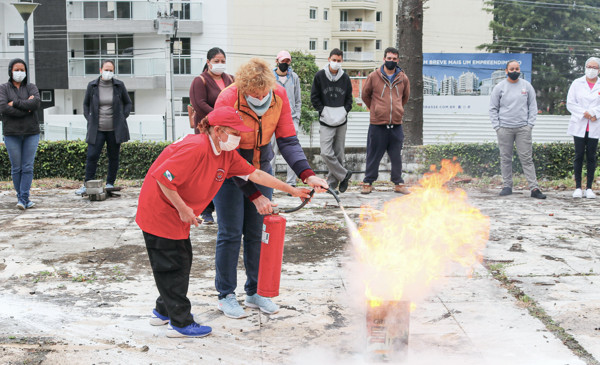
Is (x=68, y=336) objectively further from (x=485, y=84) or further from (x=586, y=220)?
(x=485, y=84)

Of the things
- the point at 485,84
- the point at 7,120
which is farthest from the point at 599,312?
the point at 485,84

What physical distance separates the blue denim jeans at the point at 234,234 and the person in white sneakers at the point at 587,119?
21.9ft

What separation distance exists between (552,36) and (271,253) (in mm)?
47659

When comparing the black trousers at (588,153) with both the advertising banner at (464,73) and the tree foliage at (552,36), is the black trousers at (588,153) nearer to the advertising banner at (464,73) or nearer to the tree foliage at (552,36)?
the advertising banner at (464,73)

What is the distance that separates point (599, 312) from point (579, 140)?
226 inches

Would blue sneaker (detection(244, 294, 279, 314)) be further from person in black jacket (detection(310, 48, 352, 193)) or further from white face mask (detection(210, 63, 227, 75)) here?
person in black jacket (detection(310, 48, 352, 193))

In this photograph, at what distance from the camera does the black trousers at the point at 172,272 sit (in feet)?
14.1

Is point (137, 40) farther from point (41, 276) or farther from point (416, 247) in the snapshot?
point (416, 247)

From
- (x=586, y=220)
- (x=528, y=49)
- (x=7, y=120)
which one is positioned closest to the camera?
(x=586, y=220)

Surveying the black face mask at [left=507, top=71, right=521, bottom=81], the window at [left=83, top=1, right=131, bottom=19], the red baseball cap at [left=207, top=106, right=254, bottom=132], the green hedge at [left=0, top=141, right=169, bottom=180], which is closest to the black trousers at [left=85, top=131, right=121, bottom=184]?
the green hedge at [left=0, top=141, right=169, bottom=180]

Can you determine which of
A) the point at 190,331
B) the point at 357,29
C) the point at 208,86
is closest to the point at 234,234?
the point at 190,331

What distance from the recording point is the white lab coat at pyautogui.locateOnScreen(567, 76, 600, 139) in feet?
32.0

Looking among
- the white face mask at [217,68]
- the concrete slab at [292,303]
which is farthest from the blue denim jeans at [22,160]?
the white face mask at [217,68]

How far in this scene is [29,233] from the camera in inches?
294
